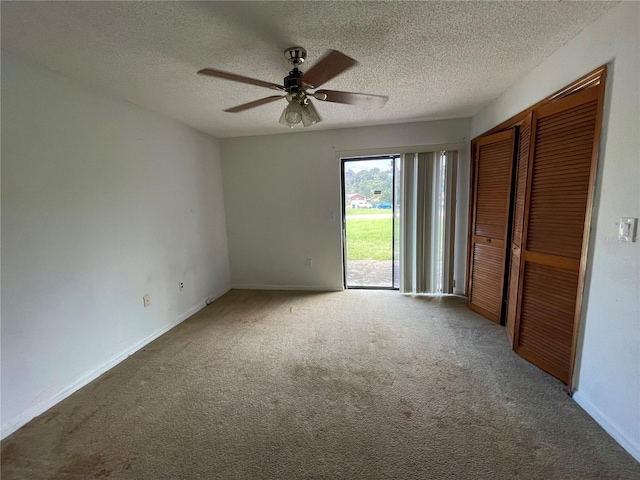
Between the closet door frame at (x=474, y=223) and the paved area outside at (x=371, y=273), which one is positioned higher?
the closet door frame at (x=474, y=223)

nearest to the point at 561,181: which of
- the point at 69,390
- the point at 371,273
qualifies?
the point at 371,273

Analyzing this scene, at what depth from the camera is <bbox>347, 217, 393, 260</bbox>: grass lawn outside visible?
383cm

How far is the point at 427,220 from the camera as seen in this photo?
346 cm

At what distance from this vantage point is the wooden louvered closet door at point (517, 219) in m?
2.17

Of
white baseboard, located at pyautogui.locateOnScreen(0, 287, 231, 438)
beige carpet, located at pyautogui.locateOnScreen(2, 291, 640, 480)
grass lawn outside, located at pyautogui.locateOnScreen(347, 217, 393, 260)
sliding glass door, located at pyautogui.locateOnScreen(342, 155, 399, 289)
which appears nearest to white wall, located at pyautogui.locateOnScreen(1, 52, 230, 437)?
white baseboard, located at pyautogui.locateOnScreen(0, 287, 231, 438)

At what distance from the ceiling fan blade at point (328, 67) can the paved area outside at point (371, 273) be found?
2.82 m

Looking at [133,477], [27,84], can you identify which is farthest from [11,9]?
[133,477]

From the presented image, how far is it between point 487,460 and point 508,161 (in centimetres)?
238

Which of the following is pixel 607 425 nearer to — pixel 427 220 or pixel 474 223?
pixel 474 223

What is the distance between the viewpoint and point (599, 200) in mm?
1494

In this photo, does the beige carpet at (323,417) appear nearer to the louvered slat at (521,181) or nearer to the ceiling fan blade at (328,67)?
the louvered slat at (521,181)

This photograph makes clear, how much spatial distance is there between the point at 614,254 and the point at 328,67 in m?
1.81

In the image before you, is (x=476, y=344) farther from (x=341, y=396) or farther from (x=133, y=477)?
(x=133, y=477)

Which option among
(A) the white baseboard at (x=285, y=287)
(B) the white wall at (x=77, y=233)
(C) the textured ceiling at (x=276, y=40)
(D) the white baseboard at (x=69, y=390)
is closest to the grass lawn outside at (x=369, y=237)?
(A) the white baseboard at (x=285, y=287)
